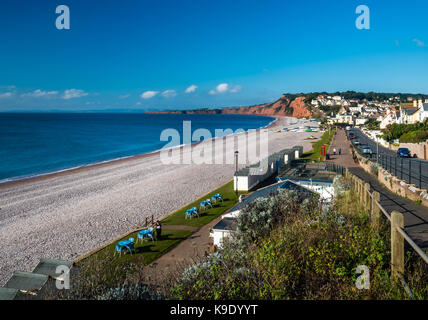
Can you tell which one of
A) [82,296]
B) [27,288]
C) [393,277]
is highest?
[393,277]

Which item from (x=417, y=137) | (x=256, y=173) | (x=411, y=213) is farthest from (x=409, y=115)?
(x=411, y=213)

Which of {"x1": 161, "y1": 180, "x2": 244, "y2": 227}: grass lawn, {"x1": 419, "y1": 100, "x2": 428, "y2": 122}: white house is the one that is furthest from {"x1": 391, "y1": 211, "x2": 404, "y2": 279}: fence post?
{"x1": 419, "y1": 100, "x2": 428, "y2": 122}: white house


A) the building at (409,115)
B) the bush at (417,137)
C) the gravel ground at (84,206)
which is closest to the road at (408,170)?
the gravel ground at (84,206)

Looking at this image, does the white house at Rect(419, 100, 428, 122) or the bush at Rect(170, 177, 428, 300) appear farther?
the white house at Rect(419, 100, 428, 122)

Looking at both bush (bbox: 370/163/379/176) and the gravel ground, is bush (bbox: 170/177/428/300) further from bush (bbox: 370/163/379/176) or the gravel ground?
bush (bbox: 370/163/379/176)

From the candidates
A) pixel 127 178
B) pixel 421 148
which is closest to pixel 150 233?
pixel 127 178
